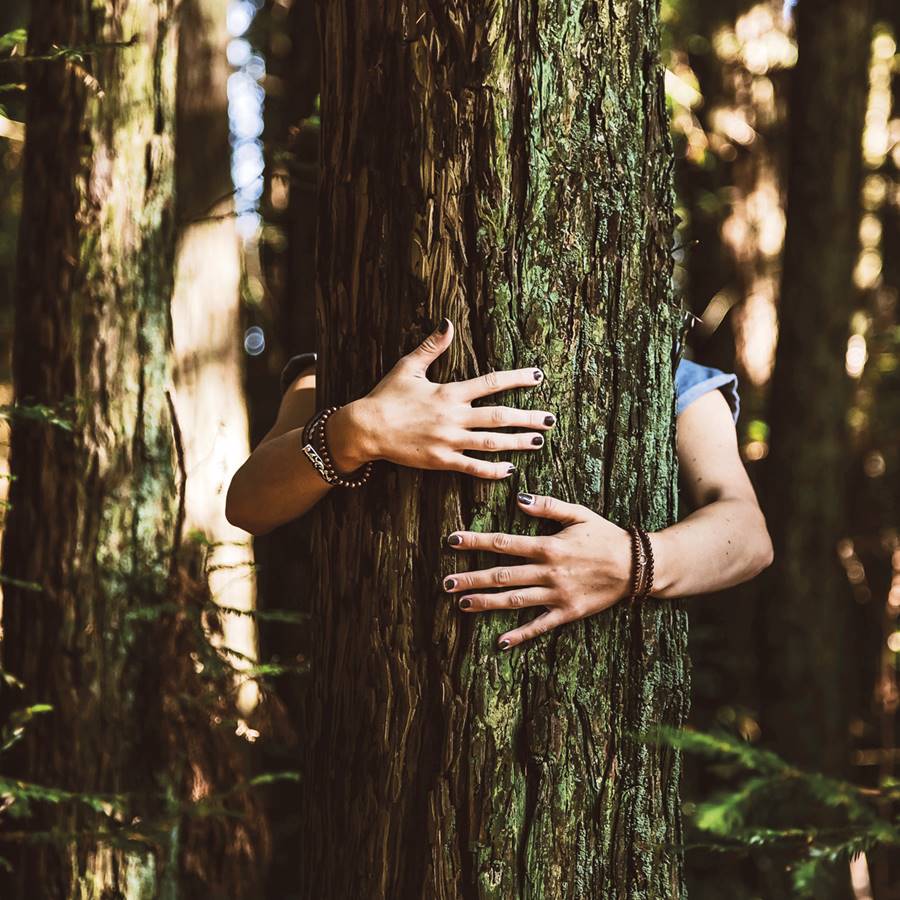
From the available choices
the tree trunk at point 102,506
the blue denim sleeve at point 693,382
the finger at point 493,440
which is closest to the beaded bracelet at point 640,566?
the finger at point 493,440

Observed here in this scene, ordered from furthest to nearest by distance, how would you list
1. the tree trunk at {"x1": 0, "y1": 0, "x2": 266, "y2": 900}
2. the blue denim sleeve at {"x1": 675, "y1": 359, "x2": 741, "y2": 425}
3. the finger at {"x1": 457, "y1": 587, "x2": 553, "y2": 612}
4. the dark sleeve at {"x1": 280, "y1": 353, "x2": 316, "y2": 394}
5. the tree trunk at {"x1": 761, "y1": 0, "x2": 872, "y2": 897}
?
1. the tree trunk at {"x1": 761, "y1": 0, "x2": 872, "y2": 897}
2. the tree trunk at {"x1": 0, "y1": 0, "x2": 266, "y2": 900}
3. the dark sleeve at {"x1": 280, "y1": 353, "x2": 316, "y2": 394}
4. the blue denim sleeve at {"x1": 675, "y1": 359, "x2": 741, "y2": 425}
5. the finger at {"x1": 457, "y1": 587, "x2": 553, "y2": 612}

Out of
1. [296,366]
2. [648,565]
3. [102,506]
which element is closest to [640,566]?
[648,565]

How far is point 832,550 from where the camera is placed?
6133 mm

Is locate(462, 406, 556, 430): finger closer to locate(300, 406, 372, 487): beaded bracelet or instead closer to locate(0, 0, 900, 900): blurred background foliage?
locate(300, 406, 372, 487): beaded bracelet

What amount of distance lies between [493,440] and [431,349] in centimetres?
20

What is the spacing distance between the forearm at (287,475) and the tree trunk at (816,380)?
445 cm

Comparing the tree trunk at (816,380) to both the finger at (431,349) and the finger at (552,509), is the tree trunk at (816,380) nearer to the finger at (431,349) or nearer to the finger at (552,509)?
the finger at (552,509)

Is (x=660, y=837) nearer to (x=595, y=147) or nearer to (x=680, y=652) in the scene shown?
(x=680, y=652)

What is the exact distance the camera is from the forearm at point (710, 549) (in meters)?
2.06

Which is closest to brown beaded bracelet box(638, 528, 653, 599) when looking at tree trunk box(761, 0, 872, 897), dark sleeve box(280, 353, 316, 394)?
dark sleeve box(280, 353, 316, 394)

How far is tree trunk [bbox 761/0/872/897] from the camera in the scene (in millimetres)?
6059

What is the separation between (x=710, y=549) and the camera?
85.7 inches

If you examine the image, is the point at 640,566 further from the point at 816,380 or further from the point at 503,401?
the point at 816,380

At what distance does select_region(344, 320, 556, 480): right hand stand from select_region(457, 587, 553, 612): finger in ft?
0.70
